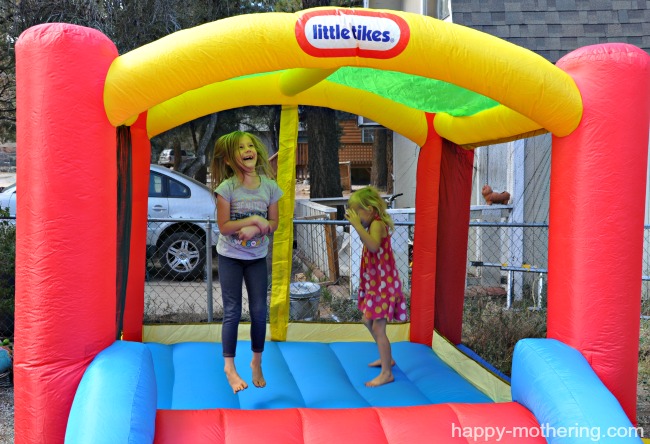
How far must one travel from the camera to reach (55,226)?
2.77 m

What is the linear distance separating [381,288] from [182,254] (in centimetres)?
431

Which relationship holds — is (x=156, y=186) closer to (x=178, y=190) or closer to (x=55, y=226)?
(x=178, y=190)

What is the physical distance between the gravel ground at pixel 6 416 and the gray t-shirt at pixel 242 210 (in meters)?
1.95

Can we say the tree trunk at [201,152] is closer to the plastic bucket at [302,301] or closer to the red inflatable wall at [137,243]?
the plastic bucket at [302,301]

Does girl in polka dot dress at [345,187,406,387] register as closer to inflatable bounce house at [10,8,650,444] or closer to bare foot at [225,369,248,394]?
bare foot at [225,369,248,394]

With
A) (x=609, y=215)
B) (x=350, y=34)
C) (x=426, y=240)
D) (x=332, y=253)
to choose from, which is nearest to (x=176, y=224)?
(x=332, y=253)

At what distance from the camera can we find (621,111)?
3.03 m

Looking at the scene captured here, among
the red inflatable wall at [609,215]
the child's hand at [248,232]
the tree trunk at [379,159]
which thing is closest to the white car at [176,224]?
the child's hand at [248,232]

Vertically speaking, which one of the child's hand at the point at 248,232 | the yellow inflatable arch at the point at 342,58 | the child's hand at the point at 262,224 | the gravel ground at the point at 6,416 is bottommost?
the gravel ground at the point at 6,416

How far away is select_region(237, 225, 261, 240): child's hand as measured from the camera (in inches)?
141

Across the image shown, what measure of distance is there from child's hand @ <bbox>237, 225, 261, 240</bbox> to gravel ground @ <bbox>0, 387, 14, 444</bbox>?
6.79 ft

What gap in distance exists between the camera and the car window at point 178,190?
8523 mm

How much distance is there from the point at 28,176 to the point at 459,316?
326 centimetres

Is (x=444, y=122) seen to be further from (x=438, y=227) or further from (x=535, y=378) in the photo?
(x=535, y=378)
